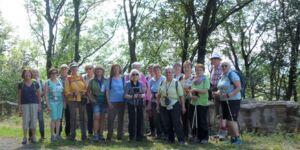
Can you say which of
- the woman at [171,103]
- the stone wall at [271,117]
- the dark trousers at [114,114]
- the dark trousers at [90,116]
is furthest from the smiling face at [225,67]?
the dark trousers at [90,116]

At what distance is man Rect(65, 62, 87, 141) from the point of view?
Answer: 31.3ft

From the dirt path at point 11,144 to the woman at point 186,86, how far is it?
10.4 ft

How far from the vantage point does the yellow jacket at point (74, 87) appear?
9539mm

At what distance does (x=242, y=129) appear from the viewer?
11.4 m

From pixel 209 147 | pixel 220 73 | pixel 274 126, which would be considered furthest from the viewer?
pixel 274 126


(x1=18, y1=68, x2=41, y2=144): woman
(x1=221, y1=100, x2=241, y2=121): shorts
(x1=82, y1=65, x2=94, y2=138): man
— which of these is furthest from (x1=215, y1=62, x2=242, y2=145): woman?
(x1=18, y1=68, x2=41, y2=144): woman

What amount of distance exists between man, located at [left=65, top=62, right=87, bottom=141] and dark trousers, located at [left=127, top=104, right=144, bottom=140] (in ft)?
3.35

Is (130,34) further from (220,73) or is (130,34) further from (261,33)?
(220,73)

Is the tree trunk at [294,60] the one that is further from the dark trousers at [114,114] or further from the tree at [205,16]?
the dark trousers at [114,114]

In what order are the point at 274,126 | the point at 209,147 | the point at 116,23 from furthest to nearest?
the point at 116,23 < the point at 274,126 < the point at 209,147

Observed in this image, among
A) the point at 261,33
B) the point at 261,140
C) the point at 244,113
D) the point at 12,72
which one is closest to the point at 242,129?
the point at 244,113

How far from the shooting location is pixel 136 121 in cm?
949

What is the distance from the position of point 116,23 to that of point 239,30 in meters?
9.82

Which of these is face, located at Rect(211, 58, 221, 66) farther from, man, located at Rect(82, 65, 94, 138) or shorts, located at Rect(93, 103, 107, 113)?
man, located at Rect(82, 65, 94, 138)
